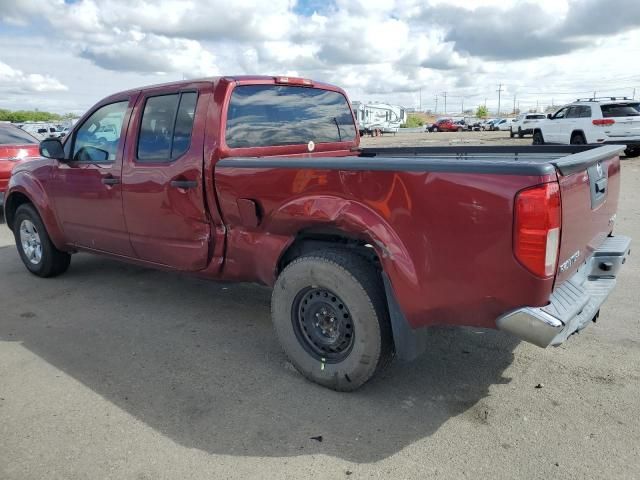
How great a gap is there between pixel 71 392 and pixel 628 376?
339cm

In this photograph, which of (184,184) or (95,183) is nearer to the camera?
(184,184)

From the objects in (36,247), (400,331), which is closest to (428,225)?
(400,331)

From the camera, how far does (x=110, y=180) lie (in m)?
4.41

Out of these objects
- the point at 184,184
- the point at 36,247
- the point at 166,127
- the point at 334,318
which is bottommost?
the point at 36,247

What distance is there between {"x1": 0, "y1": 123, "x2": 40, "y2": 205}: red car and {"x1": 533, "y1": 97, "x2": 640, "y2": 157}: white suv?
48.8 ft

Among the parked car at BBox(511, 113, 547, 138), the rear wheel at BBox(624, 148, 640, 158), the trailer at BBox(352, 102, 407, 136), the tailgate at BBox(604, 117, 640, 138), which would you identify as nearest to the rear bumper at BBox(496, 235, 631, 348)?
the tailgate at BBox(604, 117, 640, 138)

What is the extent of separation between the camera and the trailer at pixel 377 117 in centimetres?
4919

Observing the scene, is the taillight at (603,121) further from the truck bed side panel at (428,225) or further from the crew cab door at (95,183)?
the truck bed side panel at (428,225)

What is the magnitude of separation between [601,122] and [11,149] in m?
15.7

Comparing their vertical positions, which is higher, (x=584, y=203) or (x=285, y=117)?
(x=285, y=117)

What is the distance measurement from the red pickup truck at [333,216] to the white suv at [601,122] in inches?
544

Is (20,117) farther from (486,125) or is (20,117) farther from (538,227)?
(538,227)

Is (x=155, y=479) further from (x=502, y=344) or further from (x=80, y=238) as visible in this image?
(x=80, y=238)

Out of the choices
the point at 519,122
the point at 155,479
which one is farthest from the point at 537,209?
the point at 519,122
